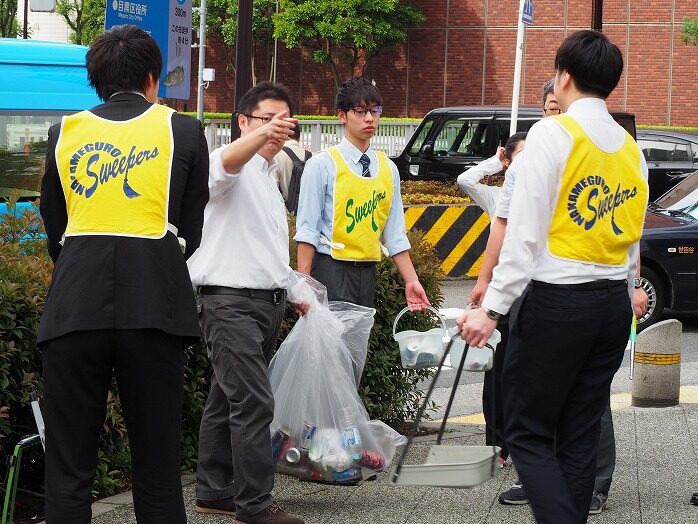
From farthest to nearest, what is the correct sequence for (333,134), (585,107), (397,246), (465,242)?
(333,134), (465,242), (397,246), (585,107)

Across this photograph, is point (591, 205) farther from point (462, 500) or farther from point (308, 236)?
point (462, 500)

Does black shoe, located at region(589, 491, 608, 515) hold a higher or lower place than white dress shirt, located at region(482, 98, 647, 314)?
lower

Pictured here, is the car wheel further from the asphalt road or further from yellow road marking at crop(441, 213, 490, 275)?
yellow road marking at crop(441, 213, 490, 275)

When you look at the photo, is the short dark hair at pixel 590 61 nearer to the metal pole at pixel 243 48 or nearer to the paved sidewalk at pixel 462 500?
the paved sidewalk at pixel 462 500

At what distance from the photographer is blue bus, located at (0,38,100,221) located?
893 cm

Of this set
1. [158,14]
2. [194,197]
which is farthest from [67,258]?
[158,14]

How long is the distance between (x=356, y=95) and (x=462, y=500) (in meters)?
1.92

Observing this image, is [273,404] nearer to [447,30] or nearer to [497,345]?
[497,345]

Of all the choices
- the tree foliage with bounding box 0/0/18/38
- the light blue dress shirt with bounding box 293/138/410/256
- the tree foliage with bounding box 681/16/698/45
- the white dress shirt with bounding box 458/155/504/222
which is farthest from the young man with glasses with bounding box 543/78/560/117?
the tree foliage with bounding box 0/0/18/38

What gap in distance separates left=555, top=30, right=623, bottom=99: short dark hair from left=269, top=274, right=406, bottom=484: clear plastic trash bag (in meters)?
1.63

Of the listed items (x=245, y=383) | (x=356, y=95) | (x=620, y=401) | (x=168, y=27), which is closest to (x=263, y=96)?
(x=356, y=95)

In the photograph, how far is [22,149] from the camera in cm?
896

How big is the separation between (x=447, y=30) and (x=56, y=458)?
42.0 meters

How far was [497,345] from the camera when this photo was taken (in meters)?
5.70
